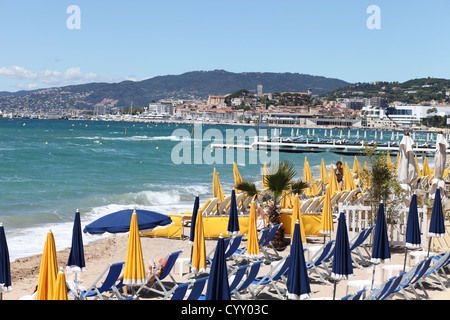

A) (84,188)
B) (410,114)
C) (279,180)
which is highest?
(410,114)

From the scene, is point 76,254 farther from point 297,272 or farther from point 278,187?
point 278,187

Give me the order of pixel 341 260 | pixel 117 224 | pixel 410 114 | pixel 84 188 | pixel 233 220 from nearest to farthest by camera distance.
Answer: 1. pixel 341 260
2. pixel 117 224
3. pixel 233 220
4. pixel 84 188
5. pixel 410 114

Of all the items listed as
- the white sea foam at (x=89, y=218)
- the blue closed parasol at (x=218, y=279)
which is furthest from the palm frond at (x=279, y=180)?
the blue closed parasol at (x=218, y=279)

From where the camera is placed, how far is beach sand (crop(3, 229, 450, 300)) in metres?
7.37

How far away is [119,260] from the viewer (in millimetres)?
9914

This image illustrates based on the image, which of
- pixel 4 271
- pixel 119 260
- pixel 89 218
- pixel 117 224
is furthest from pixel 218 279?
pixel 89 218

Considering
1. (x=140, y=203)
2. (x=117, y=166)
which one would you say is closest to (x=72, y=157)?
(x=117, y=166)

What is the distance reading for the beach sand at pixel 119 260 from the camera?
24.2 ft

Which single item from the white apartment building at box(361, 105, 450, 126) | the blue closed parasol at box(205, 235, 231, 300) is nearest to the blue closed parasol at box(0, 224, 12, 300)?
the blue closed parasol at box(205, 235, 231, 300)

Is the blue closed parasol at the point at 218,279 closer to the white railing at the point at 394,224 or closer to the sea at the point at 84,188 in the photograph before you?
the sea at the point at 84,188

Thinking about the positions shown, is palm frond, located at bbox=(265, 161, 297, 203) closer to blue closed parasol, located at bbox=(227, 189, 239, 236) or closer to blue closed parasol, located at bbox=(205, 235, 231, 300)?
blue closed parasol, located at bbox=(227, 189, 239, 236)

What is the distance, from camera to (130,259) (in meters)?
6.24
